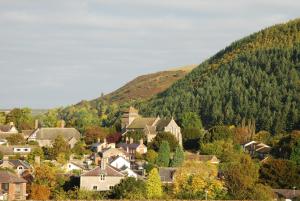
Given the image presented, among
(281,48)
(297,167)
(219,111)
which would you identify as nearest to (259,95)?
(219,111)

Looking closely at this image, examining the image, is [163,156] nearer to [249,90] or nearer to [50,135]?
[50,135]

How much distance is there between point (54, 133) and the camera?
115688mm

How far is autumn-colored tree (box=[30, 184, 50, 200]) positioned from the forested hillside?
69642mm

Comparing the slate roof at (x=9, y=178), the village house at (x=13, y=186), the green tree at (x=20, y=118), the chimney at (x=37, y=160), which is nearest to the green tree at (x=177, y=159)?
the chimney at (x=37, y=160)

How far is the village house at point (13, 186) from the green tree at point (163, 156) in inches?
1023

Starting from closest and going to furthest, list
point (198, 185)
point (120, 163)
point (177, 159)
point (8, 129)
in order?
point (198, 185) < point (120, 163) < point (177, 159) < point (8, 129)

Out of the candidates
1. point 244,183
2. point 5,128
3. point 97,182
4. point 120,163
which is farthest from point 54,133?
point 244,183

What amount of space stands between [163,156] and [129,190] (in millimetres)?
27166

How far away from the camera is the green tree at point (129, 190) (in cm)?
6456

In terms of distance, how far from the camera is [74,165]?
3388 inches

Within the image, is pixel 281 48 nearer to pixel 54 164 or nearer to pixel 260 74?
pixel 260 74

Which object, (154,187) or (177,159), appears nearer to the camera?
(154,187)

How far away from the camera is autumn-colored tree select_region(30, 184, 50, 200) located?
219 feet

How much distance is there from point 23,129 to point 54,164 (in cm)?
4083
